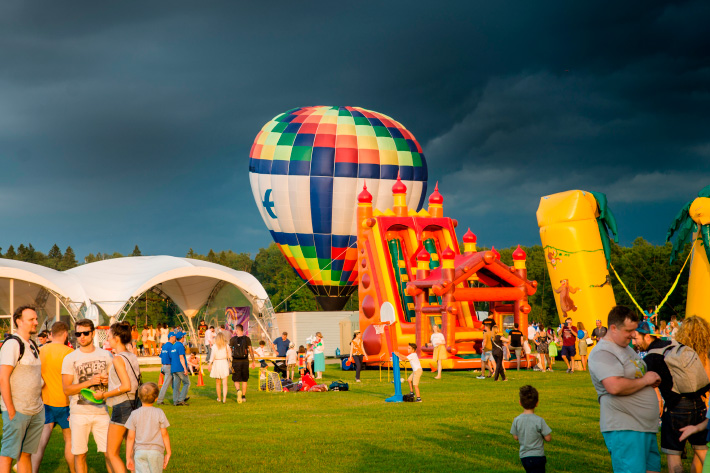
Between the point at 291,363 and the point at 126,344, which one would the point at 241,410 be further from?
the point at 126,344

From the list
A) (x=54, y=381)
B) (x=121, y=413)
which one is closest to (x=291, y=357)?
(x=54, y=381)

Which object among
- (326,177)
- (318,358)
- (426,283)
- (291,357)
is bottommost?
(318,358)

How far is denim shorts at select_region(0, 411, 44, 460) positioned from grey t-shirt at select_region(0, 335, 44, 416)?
0.07 metres

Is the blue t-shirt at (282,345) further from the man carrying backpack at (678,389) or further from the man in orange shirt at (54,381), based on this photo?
the man carrying backpack at (678,389)

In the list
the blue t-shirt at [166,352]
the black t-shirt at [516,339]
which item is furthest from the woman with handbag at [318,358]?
the blue t-shirt at [166,352]

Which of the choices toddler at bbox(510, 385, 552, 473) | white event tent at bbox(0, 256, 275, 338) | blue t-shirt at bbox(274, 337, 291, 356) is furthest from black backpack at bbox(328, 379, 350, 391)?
white event tent at bbox(0, 256, 275, 338)

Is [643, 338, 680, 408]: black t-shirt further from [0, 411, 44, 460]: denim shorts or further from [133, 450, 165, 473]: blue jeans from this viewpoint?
[0, 411, 44, 460]: denim shorts

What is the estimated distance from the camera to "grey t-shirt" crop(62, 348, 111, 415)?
8.02 metres

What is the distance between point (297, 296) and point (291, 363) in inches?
2563

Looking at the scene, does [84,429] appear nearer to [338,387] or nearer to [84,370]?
[84,370]

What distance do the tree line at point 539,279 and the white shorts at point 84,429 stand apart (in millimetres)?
26842

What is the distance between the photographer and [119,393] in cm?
793

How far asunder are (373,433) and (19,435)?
229 inches

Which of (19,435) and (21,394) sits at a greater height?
(21,394)
